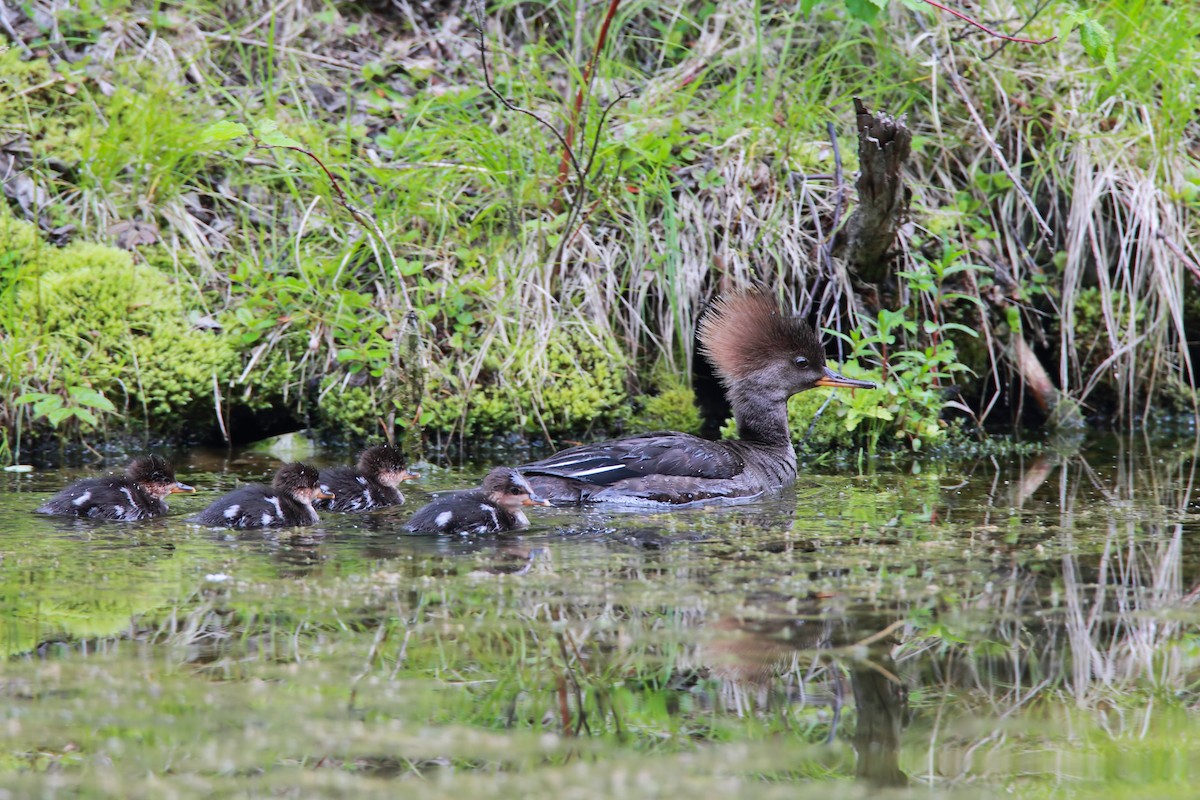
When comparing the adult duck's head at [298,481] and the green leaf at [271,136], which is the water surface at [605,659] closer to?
the adult duck's head at [298,481]

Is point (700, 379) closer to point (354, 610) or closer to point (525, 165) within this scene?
point (525, 165)

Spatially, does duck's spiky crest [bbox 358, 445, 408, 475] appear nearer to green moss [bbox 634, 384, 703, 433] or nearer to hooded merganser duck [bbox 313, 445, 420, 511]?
hooded merganser duck [bbox 313, 445, 420, 511]

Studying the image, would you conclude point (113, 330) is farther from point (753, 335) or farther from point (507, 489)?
point (753, 335)

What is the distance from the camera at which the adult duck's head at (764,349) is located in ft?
21.1

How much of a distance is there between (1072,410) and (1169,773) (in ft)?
16.5

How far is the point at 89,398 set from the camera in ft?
19.7

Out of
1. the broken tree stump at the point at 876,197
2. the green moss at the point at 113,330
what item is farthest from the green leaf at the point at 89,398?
the broken tree stump at the point at 876,197

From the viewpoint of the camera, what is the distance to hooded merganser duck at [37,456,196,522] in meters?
4.97

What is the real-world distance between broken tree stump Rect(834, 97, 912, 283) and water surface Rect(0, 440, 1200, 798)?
2004mm

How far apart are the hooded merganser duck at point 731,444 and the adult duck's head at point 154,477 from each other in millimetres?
1515

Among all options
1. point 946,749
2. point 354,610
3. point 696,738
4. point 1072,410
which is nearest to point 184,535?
point 354,610

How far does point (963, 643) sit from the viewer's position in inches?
133

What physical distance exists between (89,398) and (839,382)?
145 inches

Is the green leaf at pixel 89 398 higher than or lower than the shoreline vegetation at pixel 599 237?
lower
